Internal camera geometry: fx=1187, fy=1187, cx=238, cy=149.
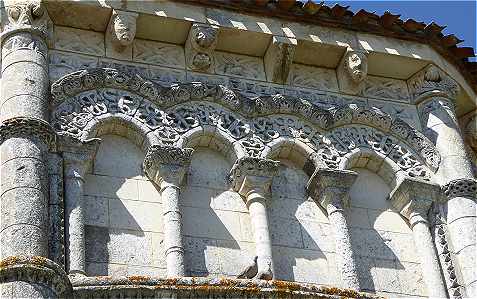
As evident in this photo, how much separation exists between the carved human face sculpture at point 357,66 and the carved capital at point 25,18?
2978 millimetres

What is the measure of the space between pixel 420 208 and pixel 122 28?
10.8ft

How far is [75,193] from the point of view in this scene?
32.8 feet

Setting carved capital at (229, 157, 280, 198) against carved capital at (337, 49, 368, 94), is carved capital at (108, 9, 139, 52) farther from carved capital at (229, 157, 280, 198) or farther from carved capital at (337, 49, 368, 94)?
carved capital at (337, 49, 368, 94)

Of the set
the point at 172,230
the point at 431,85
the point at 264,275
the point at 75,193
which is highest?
the point at 431,85

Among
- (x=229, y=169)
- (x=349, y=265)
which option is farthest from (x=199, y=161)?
(x=349, y=265)

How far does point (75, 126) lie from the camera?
10.5 meters

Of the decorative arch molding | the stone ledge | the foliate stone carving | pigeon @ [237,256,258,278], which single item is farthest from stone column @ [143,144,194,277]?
the foliate stone carving

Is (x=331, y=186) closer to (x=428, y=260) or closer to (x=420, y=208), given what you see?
(x=420, y=208)

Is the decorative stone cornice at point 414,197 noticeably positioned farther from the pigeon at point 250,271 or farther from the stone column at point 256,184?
the pigeon at point 250,271

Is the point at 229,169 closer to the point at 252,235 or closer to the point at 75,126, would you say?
the point at 252,235

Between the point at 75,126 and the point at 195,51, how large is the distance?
1592 millimetres

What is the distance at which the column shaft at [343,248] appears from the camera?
33.9 ft

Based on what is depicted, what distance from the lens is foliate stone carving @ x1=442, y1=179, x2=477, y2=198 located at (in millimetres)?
11281

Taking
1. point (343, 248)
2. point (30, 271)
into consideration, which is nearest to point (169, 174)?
point (343, 248)
